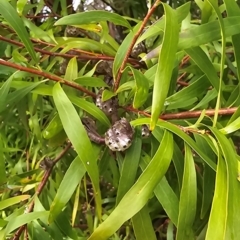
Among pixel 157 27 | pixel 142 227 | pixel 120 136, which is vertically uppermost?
pixel 157 27

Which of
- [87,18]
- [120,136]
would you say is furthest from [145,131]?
[87,18]

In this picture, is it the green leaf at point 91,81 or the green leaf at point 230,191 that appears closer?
the green leaf at point 230,191

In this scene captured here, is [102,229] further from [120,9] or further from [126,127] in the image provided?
[120,9]

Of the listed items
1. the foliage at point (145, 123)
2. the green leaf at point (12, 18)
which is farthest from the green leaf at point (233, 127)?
the green leaf at point (12, 18)

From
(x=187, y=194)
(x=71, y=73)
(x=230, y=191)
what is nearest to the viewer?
(x=230, y=191)

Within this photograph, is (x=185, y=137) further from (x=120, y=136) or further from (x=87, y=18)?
(x=87, y=18)

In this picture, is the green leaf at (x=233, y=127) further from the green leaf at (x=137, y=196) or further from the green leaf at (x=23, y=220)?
the green leaf at (x=23, y=220)

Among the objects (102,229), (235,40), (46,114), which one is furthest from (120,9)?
(102,229)
